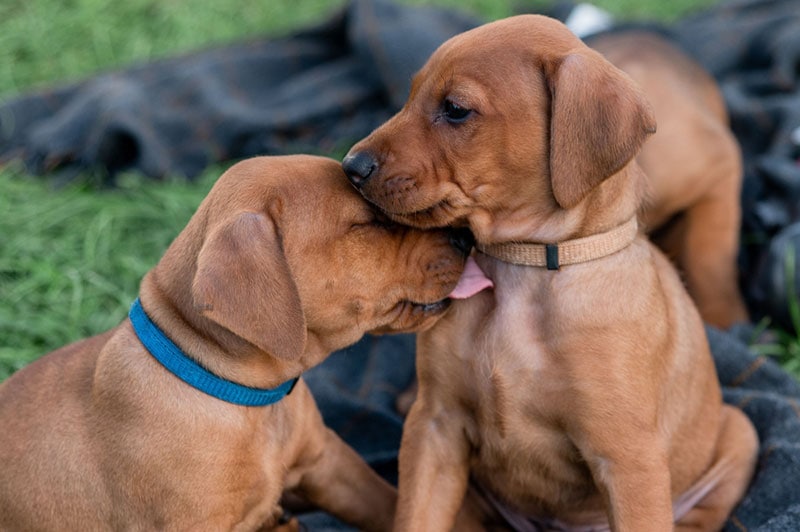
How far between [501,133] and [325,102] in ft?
15.8

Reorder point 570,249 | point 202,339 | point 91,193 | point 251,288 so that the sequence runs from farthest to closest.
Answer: point 91,193
point 570,249
point 202,339
point 251,288

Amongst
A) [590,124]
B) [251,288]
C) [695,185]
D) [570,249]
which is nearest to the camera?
[251,288]

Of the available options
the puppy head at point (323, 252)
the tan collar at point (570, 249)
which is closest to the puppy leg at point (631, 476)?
the tan collar at point (570, 249)

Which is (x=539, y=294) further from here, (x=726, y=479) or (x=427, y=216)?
A: (x=726, y=479)

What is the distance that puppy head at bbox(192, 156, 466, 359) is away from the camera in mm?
3604

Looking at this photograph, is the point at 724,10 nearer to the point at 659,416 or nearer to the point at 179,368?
the point at 659,416

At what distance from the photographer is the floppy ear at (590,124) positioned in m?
3.58

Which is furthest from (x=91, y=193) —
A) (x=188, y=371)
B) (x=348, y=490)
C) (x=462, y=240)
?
(x=462, y=240)

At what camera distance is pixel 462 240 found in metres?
4.20

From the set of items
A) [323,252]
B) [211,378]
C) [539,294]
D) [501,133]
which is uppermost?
[501,133]

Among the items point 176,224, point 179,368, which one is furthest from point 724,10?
point 179,368

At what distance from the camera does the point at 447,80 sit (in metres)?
3.85

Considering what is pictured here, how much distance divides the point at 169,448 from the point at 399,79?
15.8 feet

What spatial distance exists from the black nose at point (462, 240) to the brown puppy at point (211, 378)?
0.04 m
